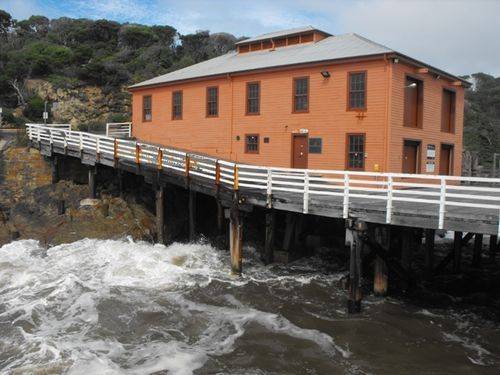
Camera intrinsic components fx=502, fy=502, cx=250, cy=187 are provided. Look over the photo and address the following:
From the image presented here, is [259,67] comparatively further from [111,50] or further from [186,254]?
[111,50]

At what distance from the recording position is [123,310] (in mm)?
13164

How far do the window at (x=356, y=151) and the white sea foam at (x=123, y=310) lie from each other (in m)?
4.72

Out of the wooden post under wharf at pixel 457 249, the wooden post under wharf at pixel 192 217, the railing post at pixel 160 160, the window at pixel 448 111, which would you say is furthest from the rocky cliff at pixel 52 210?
the window at pixel 448 111

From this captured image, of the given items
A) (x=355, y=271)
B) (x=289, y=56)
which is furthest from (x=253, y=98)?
(x=355, y=271)

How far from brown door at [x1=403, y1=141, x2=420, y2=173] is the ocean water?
5591mm

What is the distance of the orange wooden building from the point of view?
1864cm

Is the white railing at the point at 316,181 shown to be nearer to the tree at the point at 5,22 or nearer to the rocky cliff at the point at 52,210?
the rocky cliff at the point at 52,210

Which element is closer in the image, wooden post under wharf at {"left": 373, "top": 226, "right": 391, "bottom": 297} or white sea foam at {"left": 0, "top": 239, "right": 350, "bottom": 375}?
white sea foam at {"left": 0, "top": 239, "right": 350, "bottom": 375}

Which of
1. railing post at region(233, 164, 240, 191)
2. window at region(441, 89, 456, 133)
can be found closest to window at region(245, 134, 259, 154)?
railing post at region(233, 164, 240, 191)

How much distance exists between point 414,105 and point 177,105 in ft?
39.9

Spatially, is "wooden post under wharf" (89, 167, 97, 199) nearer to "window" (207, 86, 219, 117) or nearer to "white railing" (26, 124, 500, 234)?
"white railing" (26, 124, 500, 234)

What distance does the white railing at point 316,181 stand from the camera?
11875mm

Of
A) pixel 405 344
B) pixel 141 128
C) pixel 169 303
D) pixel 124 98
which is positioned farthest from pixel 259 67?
pixel 124 98

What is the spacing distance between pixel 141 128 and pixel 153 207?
778cm
